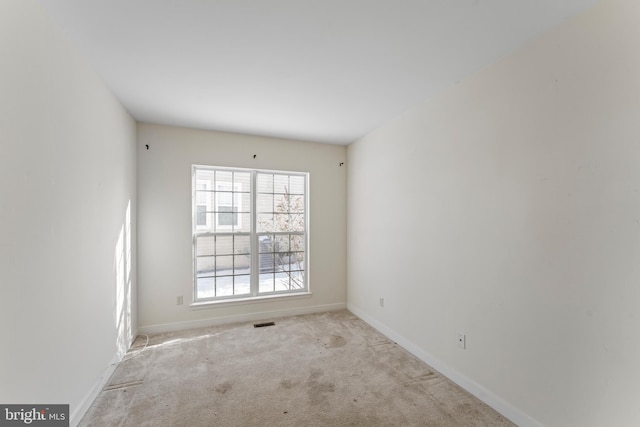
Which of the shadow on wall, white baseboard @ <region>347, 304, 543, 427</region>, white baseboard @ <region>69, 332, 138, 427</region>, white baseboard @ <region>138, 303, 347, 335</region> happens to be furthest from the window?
white baseboard @ <region>347, 304, 543, 427</region>

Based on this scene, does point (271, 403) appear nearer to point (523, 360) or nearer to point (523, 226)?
point (523, 360)

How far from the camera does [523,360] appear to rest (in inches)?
72.7

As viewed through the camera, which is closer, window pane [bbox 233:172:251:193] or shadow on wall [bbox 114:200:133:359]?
shadow on wall [bbox 114:200:133:359]

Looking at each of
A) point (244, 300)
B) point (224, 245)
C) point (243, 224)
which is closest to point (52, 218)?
point (224, 245)

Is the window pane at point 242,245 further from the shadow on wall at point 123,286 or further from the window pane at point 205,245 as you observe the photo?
the shadow on wall at point 123,286

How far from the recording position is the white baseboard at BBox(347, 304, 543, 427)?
6.06 ft

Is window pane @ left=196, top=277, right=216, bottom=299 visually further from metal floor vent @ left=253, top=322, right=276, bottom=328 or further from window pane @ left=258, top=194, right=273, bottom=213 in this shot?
window pane @ left=258, top=194, right=273, bottom=213

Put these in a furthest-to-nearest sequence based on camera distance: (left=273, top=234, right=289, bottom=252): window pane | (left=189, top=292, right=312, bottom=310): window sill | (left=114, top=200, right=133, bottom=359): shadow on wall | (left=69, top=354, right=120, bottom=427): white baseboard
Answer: (left=273, top=234, right=289, bottom=252): window pane
(left=189, top=292, right=312, bottom=310): window sill
(left=114, top=200, right=133, bottom=359): shadow on wall
(left=69, top=354, right=120, bottom=427): white baseboard

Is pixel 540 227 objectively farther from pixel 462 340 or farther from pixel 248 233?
pixel 248 233

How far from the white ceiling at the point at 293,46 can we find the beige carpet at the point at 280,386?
8.31 feet

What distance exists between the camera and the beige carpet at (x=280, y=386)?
194 cm

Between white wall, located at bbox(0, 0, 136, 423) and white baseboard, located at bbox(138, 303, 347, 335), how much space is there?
33.0 inches
